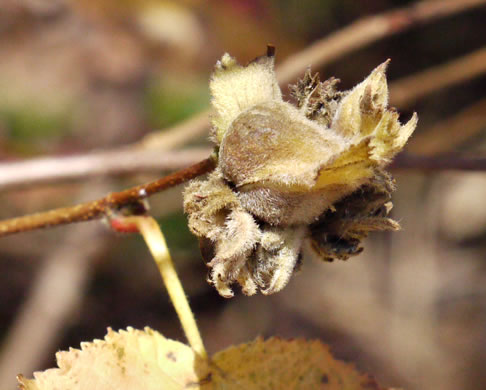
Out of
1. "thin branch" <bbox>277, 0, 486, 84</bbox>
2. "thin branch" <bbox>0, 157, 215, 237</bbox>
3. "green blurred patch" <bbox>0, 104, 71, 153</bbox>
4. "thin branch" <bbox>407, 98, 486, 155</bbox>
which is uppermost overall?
"green blurred patch" <bbox>0, 104, 71, 153</bbox>

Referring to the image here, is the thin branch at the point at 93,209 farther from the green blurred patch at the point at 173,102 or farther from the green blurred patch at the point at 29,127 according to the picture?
the green blurred patch at the point at 29,127

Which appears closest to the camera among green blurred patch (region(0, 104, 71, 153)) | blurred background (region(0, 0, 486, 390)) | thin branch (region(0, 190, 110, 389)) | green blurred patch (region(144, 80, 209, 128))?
thin branch (region(0, 190, 110, 389))

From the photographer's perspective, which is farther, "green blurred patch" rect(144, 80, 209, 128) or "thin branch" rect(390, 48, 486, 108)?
"green blurred patch" rect(144, 80, 209, 128)

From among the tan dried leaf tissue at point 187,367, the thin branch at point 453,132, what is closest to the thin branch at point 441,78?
the thin branch at point 453,132

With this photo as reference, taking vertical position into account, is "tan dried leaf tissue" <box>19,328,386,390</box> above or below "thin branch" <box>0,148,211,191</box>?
below

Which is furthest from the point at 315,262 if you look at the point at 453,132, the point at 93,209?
the point at 93,209

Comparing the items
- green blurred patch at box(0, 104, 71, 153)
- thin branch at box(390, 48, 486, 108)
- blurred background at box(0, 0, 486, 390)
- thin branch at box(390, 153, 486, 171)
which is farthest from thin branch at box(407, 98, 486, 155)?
green blurred patch at box(0, 104, 71, 153)

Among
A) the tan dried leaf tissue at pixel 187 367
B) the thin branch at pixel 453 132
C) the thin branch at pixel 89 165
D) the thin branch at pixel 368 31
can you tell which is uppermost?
the thin branch at pixel 453 132

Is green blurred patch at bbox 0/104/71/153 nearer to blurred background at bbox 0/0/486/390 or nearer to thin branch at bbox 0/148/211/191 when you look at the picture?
blurred background at bbox 0/0/486/390
